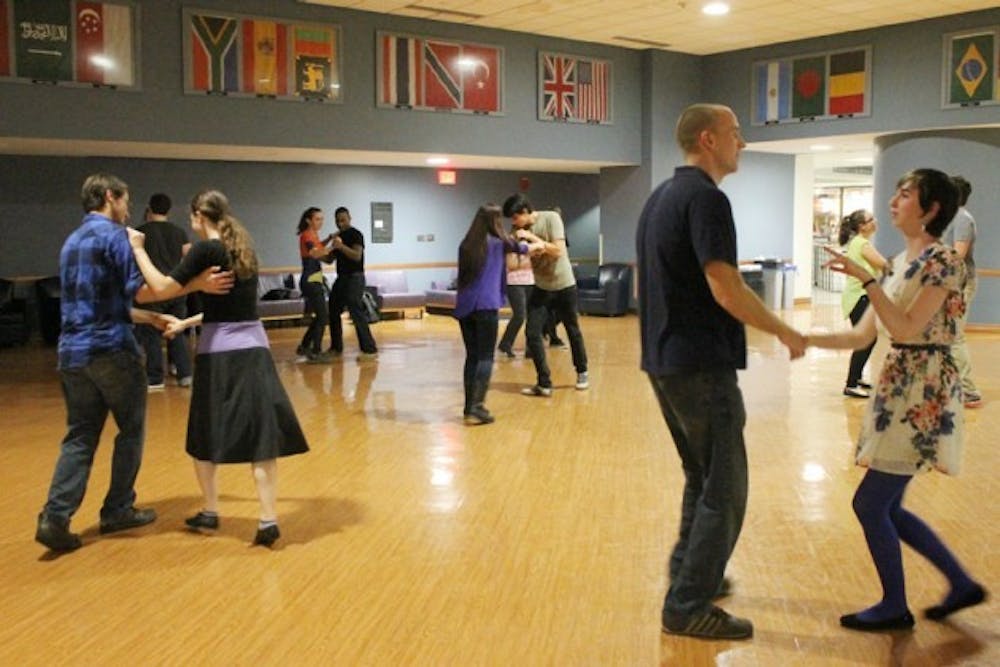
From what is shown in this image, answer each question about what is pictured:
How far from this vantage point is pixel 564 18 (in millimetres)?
12266

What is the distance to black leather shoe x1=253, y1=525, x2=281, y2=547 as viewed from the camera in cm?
421

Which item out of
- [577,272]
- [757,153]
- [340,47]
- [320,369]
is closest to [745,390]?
[320,369]

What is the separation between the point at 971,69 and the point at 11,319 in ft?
39.4

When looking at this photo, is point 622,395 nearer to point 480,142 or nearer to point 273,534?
point 273,534

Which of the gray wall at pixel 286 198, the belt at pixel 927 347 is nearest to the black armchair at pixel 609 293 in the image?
the gray wall at pixel 286 198

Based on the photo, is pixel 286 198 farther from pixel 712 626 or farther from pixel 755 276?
pixel 712 626

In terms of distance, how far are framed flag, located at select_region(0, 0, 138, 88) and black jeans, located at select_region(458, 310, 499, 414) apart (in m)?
5.58

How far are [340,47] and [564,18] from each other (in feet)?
9.22

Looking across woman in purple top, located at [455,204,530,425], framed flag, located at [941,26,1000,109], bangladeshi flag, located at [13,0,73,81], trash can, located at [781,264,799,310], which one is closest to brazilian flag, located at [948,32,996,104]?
framed flag, located at [941,26,1000,109]

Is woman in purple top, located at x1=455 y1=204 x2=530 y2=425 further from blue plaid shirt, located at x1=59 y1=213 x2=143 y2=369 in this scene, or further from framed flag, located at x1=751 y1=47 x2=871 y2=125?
framed flag, located at x1=751 y1=47 x2=871 y2=125

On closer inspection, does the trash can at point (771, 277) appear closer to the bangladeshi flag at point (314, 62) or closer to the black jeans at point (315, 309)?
the bangladeshi flag at point (314, 62)

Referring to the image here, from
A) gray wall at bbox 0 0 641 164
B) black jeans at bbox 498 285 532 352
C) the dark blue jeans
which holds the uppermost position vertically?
gray wall at bbox 0 0 641 164

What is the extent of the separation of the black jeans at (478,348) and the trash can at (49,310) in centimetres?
735

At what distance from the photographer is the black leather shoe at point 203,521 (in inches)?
175
